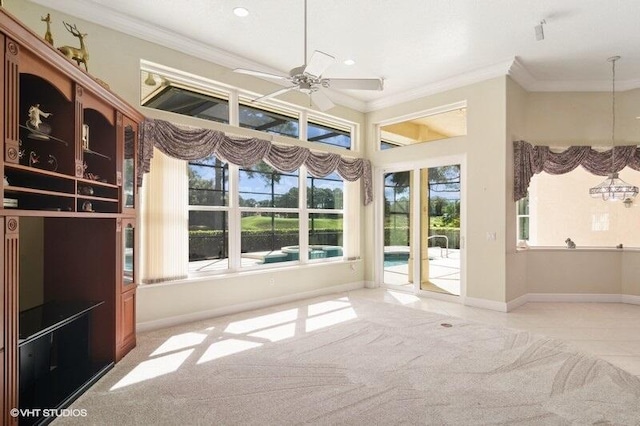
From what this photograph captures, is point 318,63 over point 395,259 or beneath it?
over

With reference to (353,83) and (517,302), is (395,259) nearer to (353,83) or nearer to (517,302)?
(517,302)

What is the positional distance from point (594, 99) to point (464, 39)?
290 centimetres

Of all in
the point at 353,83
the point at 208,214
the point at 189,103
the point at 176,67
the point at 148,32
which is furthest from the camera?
the point at 208,214

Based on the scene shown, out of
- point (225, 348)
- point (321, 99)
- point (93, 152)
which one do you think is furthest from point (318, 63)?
point (225, 348)

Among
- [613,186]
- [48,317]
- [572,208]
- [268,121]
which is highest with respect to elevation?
[268,121]

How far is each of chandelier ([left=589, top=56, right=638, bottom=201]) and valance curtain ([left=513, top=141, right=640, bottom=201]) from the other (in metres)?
0.10

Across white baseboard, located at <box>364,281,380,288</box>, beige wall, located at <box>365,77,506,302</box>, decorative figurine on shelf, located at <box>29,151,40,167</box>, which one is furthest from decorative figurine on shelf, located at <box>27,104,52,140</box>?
white baseboard, located at <box>364,281,380,288</box>

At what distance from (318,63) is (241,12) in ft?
5.04

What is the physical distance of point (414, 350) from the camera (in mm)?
3373

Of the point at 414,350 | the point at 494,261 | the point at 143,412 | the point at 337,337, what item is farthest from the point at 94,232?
the point at 494,261

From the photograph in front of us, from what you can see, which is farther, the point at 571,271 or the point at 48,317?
the point at 571,271

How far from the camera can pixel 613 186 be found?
4.70 meters

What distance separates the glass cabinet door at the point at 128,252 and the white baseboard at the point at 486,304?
15.0 feet

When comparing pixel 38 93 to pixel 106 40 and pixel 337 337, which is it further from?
pixel 337 337
